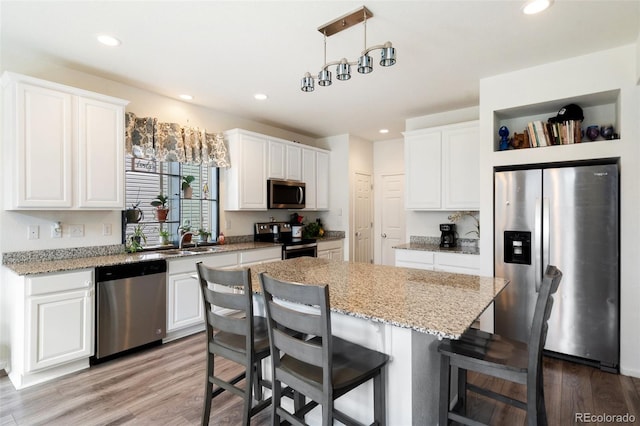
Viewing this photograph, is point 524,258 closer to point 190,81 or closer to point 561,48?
point 561,48

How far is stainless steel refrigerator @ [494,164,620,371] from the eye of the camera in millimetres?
2648

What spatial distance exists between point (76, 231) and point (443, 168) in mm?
4037

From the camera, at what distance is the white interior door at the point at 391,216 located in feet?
19.0

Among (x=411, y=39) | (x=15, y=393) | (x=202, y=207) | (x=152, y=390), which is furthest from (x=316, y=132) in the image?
(x=15, y=393)

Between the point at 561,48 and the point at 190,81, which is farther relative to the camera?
the point at 190,81

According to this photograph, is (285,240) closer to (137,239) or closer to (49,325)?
(137,239)

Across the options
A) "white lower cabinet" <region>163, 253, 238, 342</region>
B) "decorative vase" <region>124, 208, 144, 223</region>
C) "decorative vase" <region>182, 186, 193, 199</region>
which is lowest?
"white lower cabinet" <region>163, 253, 238, 342</region>

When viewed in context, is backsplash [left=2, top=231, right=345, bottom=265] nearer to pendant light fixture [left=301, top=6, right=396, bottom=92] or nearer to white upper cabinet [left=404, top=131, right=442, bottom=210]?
pendant light fixture [left=301, top=6, right=396, bottom=92]

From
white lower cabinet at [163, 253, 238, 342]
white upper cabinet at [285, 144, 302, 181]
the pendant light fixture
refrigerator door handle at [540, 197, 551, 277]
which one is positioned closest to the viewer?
the pendant light fixture

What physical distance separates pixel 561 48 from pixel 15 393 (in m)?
5.01

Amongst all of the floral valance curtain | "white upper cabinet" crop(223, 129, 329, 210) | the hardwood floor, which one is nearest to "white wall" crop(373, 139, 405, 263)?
"white upper cabinet" crop(223, 129, 329, 210)

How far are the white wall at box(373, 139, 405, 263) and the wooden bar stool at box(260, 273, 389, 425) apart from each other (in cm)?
456

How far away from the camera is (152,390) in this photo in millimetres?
2414

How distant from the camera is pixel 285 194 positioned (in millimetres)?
4828
